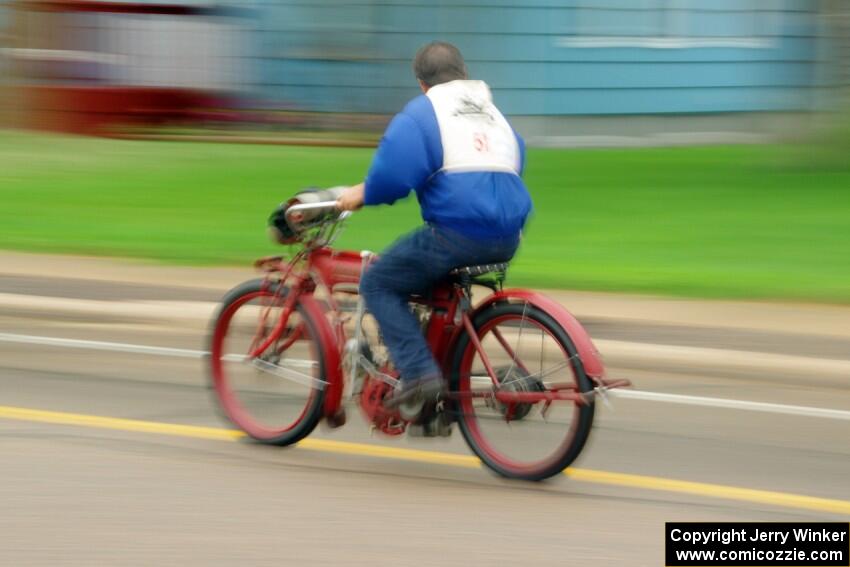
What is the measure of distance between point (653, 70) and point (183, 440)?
1506 centimetres

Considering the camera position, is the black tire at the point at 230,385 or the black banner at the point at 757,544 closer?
the black banner at the point at 757,544

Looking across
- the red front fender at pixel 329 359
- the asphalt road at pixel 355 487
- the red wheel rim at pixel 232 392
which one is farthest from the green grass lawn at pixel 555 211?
the red front fender at pixel 329 359

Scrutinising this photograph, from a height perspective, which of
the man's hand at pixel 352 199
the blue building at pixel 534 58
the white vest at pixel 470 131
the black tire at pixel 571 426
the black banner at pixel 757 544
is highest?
the blue building at pixel 534 58

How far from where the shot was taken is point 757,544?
18.6 ft

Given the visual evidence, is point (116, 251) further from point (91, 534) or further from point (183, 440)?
point (91, 534)

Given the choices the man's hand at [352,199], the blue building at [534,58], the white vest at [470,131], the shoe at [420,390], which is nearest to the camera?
the white vest at [470,131]

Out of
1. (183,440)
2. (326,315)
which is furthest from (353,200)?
(183,440)

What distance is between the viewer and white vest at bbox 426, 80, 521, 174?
6.27 m

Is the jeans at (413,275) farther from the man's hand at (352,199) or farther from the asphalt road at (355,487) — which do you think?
the asphalt road at (355,487)

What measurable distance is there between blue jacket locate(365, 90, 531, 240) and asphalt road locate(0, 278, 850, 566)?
3.54 ft

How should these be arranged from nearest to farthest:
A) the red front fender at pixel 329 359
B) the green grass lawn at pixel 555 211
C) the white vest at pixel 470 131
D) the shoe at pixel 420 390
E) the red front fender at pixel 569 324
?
the red front fender at pixel 569 324, the white vest at pixel 470 131, the shoe at pixel 420 390, the red front fender at pixel 329 359, the green grass lawn at pixel 555 211

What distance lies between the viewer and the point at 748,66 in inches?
874

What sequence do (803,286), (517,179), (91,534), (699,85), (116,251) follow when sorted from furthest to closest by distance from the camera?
1. (699,85)
2. (116,251)
3. (803,286)
4. (517,179)
5. (91,534)

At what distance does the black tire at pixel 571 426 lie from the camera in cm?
621
